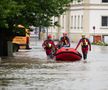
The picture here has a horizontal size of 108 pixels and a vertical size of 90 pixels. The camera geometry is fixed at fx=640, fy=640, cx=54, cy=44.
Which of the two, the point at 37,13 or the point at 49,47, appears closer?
the point at 49,47

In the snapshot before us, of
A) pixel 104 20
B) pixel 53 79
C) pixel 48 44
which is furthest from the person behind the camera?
pixel 104 20

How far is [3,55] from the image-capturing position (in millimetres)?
43031

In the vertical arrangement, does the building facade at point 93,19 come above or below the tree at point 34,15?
below

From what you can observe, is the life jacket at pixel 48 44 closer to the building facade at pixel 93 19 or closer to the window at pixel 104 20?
the building facade at pixel 93 19

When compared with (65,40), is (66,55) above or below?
below

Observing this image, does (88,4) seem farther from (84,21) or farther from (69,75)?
(69,75)

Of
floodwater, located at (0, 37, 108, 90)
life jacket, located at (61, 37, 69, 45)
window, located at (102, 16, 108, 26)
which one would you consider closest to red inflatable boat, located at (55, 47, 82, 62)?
life jacket, located at (61, 37, 69, 45)

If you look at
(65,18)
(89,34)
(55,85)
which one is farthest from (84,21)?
(55,85)

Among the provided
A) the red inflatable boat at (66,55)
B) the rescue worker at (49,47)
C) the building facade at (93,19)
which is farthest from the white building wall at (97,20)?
the red inflatable boat at (66,55)

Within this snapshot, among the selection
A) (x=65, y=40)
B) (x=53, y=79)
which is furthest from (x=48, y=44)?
(x=53, y=79)

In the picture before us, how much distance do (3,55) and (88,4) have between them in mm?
54831

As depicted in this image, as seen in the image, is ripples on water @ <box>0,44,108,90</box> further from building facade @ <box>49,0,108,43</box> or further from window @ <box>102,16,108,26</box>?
window @ <box>102,16,108,26</box>

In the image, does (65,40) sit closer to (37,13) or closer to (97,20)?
(37,13)

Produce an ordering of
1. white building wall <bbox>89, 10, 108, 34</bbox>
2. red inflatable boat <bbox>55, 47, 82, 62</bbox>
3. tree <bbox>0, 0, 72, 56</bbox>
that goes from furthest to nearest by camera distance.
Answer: white building wall <bbox>89, 10, 108, 34</bbox>
tree <bbox>0, 0, 72, 56</bbox>
red inflatable boat <bbox>55, 47, 82, 62</bbox>
